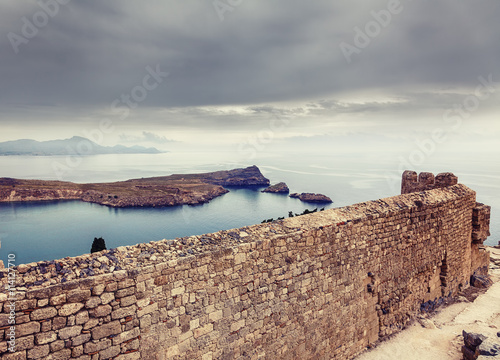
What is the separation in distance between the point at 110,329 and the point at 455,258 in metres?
9.58

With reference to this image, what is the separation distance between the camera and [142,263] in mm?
3619

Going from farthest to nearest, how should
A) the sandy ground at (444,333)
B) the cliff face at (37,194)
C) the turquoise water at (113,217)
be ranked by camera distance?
1. the cliff face at (37,194)
2. the turquoise water at (113,217)
3. the sandy ground at (444,333)

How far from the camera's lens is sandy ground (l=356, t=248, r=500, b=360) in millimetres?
6355

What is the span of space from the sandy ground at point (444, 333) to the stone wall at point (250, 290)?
31 centimetres

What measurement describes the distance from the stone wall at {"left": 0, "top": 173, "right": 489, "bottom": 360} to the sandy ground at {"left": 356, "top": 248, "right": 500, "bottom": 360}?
311 millimetres

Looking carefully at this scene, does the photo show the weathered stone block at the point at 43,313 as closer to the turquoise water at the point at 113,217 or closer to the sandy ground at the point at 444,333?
the sandy ground at the point at 444,333

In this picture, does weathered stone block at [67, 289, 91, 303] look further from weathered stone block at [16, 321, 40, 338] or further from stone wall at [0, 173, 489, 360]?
weathered stone block at [16, 321, 40, 338]

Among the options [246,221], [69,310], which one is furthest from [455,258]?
[246,221]

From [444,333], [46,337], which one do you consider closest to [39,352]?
[46,337]

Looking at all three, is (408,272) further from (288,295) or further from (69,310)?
(69,310)

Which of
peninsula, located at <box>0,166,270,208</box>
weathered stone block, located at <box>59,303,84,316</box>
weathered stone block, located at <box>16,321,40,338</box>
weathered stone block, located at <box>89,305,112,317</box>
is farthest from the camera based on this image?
peninsula, located at <box>0,166,270,208</box>

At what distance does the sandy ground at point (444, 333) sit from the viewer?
636 centimetres

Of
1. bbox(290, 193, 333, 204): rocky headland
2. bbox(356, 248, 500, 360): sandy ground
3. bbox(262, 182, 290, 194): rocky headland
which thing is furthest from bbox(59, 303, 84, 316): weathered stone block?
bbox(262, 182, 290, 194): rocky headland

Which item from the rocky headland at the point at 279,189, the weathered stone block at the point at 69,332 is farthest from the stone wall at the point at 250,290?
the rocky headland at the point at 279,189
